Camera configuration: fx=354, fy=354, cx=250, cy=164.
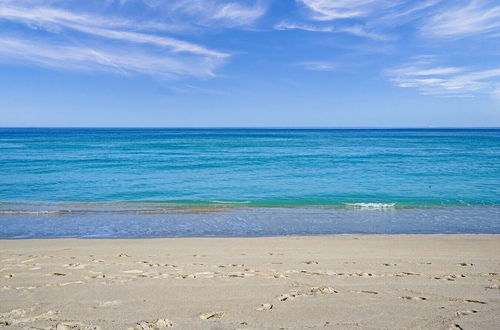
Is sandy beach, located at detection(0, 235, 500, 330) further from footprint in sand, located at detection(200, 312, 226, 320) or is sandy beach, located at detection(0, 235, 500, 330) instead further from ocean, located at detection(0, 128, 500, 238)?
ocean, located at detection(0, 128, 500, 238)

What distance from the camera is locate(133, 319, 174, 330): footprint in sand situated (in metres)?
4.24

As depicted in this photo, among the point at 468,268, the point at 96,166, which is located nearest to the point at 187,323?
the point at 468,268

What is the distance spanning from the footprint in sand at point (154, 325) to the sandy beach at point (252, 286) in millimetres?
24

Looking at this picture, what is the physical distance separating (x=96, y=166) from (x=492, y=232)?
28.3 metres

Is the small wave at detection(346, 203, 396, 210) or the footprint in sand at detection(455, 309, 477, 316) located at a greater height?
the footprint in sand at detection(455, 309, 477, 316)

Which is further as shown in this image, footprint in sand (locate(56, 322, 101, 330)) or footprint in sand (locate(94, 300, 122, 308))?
footprint in sand (locate(94, 300, 122, 308))

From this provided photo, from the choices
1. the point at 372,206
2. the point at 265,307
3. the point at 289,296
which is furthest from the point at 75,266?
the point at 372,206

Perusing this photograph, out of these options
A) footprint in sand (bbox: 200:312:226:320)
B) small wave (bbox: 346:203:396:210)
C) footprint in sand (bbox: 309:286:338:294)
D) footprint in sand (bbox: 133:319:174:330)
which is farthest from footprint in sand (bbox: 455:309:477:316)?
small wave (bbox: 346:203:396:210)

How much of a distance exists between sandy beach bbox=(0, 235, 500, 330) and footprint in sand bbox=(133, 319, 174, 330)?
24mm

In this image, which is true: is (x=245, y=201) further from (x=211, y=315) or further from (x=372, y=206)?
(x=211, y=315)

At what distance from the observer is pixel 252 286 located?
18.7 ft

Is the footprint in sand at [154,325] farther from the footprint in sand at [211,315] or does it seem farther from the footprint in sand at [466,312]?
the footprint in sand at [466,312]

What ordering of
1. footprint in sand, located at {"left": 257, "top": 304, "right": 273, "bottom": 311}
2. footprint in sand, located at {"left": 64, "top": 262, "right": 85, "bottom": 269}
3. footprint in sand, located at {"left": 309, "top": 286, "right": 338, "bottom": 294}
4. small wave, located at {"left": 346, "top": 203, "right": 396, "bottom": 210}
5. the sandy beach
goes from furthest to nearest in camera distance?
→ small wave, located at {"left": 346, "top": 203, "right": 396, "bottom": 210} → footprint in sand, located at {"left": 64, "top": 262, "right": 85, "bottom": 269} → footprint in sand, located at {"left": 309, "top": 286, "right": 338, "bottom": 294} → footprint in sand, located at {"left": 257, "top": 304, "right": 273, "bottom": 311} → the sandy beach

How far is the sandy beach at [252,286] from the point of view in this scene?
14.7 ft
